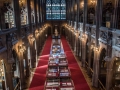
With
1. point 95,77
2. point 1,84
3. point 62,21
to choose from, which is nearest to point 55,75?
point 95,77

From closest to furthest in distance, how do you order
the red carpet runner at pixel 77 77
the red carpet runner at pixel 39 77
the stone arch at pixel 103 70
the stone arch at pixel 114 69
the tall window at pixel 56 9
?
the stone arch at pixel 114 69
the stone arch at pixel 103 70
the red carpet runner at pixel 77 77
the red carpet runner at pixel 39 77
the tall window at pixel 56 9

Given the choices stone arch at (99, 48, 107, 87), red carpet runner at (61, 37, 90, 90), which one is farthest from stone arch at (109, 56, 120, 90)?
red carpet runner at (61, 37, 90, 90)

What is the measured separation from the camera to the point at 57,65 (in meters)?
14.7

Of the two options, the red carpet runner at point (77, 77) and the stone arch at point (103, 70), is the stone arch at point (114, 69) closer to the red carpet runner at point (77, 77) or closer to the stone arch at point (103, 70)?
the stone arch at point (103, 70)

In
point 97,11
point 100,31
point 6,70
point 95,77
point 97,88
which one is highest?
point 97,11

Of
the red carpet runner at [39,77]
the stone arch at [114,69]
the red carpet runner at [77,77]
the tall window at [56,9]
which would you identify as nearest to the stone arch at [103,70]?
the stone arch at [114,69]

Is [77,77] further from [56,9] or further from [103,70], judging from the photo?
[56,9]

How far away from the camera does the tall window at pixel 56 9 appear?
4222 cm

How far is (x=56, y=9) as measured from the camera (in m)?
42.8

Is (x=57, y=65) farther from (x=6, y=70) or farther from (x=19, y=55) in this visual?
(x=6, y=70)

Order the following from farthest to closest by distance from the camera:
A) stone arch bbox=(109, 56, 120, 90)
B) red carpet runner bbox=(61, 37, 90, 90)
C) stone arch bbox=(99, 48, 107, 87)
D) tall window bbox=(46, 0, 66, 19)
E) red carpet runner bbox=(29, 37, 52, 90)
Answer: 1. tall window bbox=(46, 0, 66, 19)
2. red carpet runner bbox=(29, 37, 52, 90)
3. red carpet runner bbox=(61, 37, 90, 90)
4. stone arch bbox=(99, 48, 107, 87)
5. stone arch bbox=(109, 56, 120, 90)

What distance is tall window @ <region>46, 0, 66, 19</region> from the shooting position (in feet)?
139

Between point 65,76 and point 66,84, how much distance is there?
1.35 metres

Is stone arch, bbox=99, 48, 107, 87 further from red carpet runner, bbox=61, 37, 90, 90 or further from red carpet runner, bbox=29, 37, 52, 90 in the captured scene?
red carpet runner, bbox=29, 37, 52, 90
